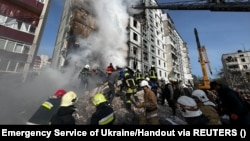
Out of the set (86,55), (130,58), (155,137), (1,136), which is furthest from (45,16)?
(155,137)

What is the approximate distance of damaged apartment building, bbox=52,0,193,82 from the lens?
18406 millimetres

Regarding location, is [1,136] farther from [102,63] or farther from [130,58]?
[130,58]

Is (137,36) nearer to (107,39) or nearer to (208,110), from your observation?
(107,39)

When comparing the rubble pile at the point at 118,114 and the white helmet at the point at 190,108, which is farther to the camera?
the rubble pile at the point at 118,114

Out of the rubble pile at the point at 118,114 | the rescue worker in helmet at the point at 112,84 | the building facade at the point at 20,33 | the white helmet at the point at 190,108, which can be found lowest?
the rubble pile at the point at 118,114

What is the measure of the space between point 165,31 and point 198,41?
89.4 feet

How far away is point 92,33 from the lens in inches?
785

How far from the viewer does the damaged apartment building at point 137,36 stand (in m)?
18.4

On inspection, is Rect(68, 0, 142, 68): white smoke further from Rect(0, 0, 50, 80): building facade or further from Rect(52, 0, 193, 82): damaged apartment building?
Rect(0, 0, 50, 80): building facade

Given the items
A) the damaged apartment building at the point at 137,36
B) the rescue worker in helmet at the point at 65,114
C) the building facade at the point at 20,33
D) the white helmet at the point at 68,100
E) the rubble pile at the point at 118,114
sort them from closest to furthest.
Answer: the rescue worker in helmet at the point at 65,114 < the white helmet at the point at 68,100 < the rubble pile at the point at 118,114 < the building facade at the point at 20,33 < the damaged apartment building at the point at 137,36

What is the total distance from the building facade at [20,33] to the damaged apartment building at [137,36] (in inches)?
124

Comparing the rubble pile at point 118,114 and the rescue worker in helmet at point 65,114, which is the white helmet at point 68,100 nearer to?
the rescue worker in helmet at point 65,114

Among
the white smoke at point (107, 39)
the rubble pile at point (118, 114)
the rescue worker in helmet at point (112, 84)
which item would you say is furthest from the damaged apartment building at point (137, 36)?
the rescue worker in helmet at point (112, 84)

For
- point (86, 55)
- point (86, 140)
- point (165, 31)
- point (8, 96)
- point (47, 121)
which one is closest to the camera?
point (86, 140)
